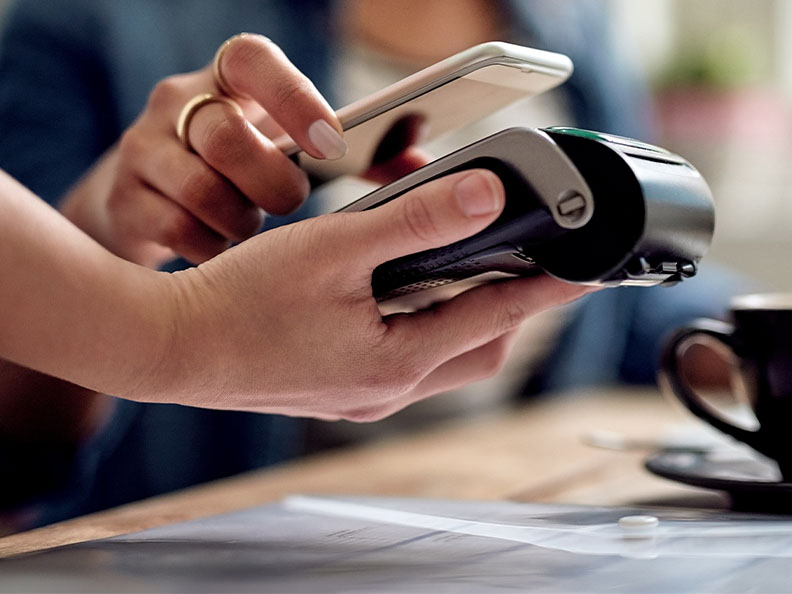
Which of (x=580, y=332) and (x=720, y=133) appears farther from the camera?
(x=720, y=133)

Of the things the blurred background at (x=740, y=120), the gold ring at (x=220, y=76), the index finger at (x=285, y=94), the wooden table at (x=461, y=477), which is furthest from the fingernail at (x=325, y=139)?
the blurred background at (x=740, y=120)

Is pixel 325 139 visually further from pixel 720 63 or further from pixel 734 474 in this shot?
pixel 720 63

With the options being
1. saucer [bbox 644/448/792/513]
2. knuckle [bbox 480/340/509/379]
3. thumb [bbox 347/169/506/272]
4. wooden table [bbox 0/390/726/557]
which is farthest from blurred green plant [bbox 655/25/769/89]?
thumb [bbox 347/169/506/272]

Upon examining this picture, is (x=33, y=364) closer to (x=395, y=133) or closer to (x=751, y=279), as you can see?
(x=395, y=133)

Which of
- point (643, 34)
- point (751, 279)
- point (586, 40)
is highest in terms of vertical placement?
point (643, 34)

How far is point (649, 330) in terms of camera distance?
141 cm

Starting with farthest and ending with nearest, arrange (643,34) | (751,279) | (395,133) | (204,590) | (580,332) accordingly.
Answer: (643,34) → (751,279) → (580,332) → (395,133) → (204,590)

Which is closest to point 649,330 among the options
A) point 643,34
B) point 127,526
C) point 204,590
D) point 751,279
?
point 751,279

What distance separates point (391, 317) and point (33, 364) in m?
0.15

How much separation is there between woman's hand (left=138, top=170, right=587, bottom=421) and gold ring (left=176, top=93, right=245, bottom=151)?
0.49 feet

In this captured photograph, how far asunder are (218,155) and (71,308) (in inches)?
6.1

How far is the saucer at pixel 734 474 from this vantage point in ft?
1.47

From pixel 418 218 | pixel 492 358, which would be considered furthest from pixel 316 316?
pixel 492 358

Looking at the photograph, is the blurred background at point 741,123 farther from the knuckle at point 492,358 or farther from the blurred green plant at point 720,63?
the knuckle at point 492,358
